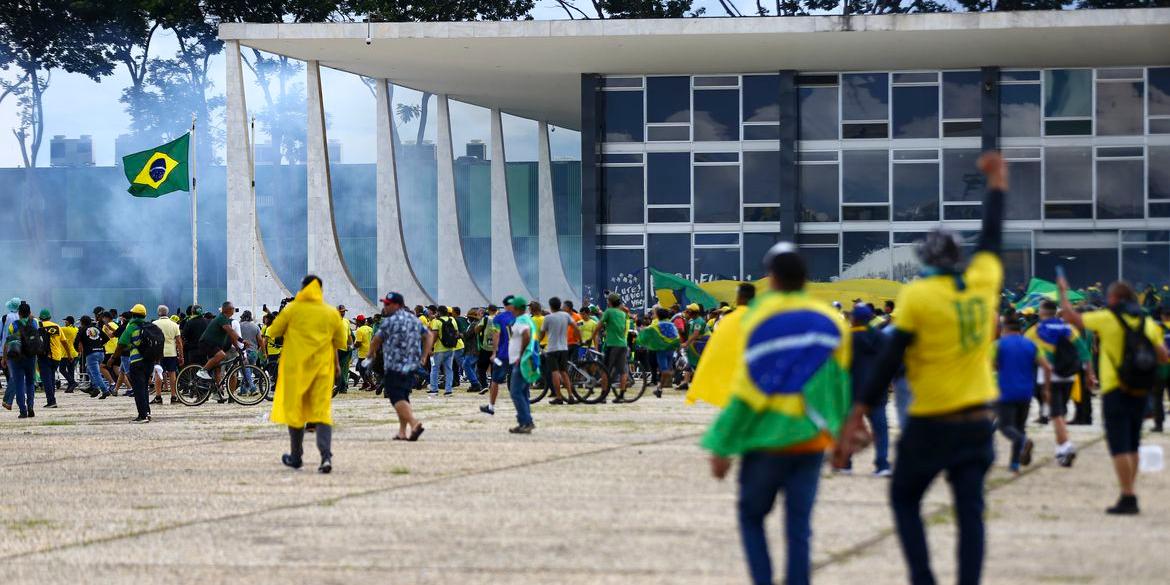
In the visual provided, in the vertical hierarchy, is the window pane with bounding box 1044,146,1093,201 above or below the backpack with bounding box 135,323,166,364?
above

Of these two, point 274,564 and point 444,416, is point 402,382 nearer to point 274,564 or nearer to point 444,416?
point 444,416

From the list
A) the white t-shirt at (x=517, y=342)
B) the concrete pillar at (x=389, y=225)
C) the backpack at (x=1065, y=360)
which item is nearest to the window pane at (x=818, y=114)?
the concrete pillar at (x=389, y=225)

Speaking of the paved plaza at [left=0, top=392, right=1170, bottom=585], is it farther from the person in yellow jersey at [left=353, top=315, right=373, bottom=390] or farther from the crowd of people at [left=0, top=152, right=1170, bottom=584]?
the person in yellow jersey at [left=353, top=315, right=373, bottom=390]

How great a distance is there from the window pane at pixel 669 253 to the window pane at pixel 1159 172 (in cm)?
1199

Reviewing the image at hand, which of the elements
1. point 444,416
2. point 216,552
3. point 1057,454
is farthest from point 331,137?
point 216,552

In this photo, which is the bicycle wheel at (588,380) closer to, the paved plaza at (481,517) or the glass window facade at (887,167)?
the paved plaza at (481,517)

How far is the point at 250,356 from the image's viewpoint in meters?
27.5

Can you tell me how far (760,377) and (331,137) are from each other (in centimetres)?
4252

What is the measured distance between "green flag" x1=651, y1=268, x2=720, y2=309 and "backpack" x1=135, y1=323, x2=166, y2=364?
15.2m

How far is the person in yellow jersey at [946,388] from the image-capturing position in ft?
21.1

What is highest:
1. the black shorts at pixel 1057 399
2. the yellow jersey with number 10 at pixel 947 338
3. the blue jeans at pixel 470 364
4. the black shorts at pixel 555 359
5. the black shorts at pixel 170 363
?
the yellow jersey with number 10 at pixel 947 338

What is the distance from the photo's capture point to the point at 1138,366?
10.4 metres

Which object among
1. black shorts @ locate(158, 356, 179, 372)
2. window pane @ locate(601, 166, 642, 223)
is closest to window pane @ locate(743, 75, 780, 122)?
window pane @ locate(601, 166, 642, 223)

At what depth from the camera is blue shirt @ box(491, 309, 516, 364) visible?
74.6ft
